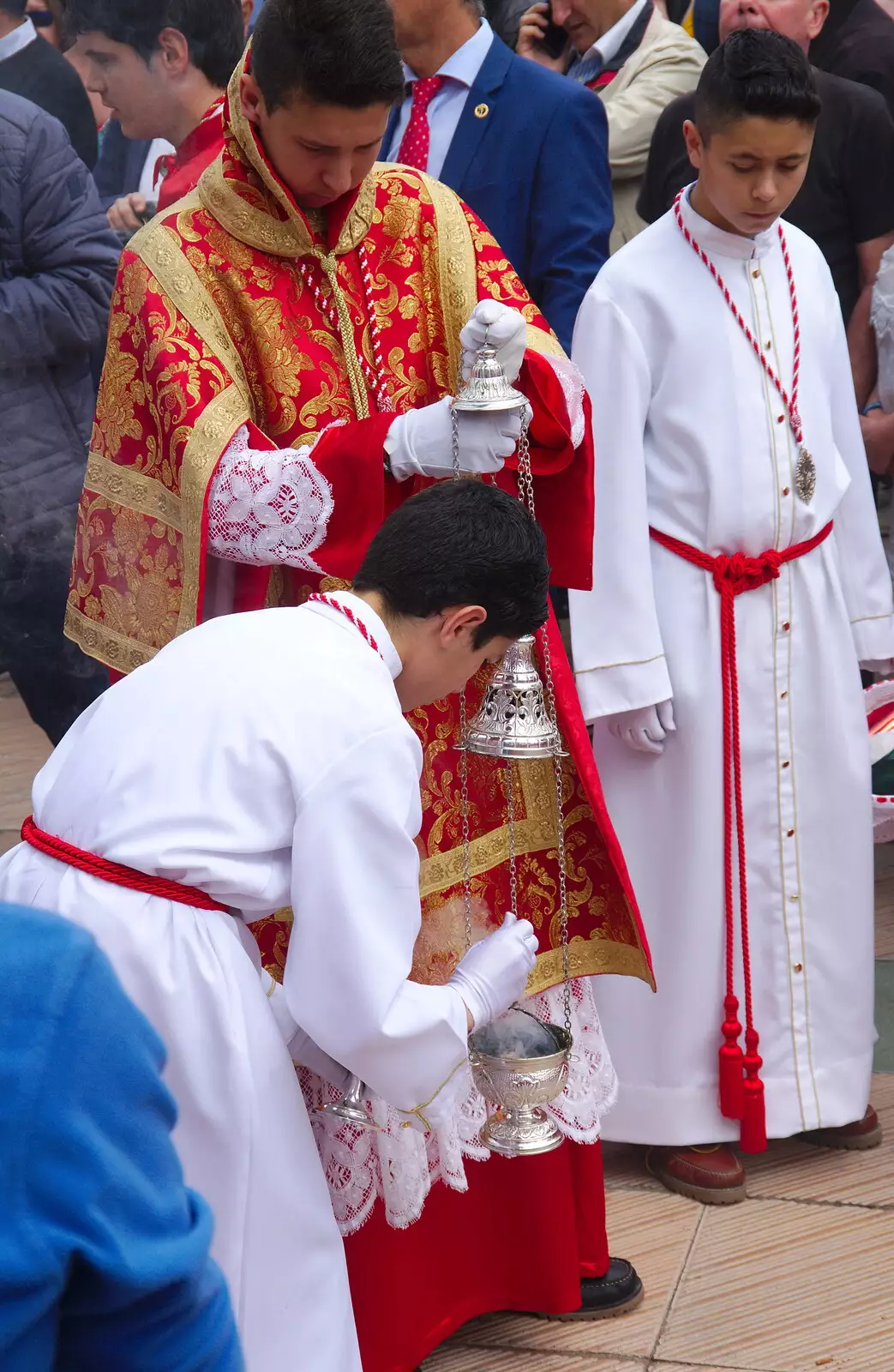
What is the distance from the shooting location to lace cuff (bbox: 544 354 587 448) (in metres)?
2.60

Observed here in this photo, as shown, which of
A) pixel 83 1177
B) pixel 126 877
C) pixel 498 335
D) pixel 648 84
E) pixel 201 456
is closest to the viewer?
pixel 83 1177

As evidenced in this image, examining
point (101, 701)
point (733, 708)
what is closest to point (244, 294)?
point (101, 701)

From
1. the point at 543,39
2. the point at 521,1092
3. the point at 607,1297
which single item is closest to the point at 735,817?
the point at 607,1297

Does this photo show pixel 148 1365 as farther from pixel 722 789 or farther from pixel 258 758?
pixel 722 789

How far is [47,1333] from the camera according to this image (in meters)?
1.18

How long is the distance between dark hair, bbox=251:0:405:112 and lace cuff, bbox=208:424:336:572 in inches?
18.8

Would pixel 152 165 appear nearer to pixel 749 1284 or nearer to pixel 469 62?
pixel 469 62

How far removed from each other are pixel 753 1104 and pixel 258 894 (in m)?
1.62

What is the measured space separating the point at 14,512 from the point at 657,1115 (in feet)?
7.28

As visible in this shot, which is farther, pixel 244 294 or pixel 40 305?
pixel 40 305

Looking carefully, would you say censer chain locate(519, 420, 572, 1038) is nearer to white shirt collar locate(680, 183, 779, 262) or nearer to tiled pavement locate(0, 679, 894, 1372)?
tiled pavement locate(0, 679, 894, 1372)

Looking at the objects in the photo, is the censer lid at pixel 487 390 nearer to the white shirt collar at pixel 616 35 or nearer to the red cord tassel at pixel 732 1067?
the red cord tassel at pixel 732 1067

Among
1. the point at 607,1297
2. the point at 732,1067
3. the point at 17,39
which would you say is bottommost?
the point at 607,1297

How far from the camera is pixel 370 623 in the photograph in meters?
2.15
